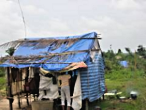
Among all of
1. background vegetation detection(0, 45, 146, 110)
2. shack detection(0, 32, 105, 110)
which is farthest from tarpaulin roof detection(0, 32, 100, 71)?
background vegetation detection(0, 45, 146, 110)

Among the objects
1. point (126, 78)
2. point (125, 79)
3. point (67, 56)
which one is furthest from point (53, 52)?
point (126, 78)

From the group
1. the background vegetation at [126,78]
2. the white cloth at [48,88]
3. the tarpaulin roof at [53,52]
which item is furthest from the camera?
the background vegetation at [126,78]

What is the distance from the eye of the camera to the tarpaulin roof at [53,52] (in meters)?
10.6

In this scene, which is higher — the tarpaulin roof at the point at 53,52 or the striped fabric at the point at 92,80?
the tarpaulin roof at the point at 53,52

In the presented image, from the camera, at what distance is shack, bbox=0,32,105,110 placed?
10273 millimetres

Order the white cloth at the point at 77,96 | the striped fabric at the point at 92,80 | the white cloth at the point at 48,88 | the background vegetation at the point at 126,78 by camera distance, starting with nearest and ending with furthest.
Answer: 1. the white cloth at the point at 77,96
2. the striped fabric at the point at 92,80
3. the white cloth at the point at 48,88
4. the background vegetation at the point at 126,78

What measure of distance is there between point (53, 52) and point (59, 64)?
1107mm

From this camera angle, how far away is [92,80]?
11.0 m

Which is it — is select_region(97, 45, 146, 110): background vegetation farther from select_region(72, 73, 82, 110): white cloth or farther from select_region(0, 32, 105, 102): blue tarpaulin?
select_region(72, 73, 82, 110): white cloth

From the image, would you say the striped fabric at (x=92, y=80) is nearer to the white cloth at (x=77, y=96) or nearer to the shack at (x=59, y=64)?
the shack at (x=59, y=64)

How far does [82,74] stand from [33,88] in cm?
270

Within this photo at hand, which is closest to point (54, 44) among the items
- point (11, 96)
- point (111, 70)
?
point (11, 96)

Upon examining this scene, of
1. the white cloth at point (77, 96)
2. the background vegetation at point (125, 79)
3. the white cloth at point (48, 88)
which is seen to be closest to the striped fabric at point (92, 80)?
the white cloth at point (77, 96)

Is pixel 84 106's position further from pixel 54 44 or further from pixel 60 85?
pixel 54 44
